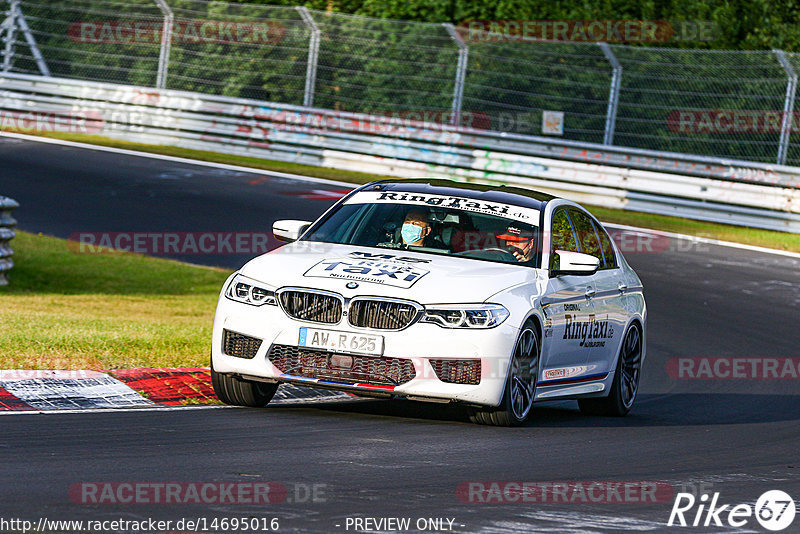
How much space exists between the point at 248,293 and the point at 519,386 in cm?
175

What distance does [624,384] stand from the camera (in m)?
10.4

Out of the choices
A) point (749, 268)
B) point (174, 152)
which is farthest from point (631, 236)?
point (174, 152)

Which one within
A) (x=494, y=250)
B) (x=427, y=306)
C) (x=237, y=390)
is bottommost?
(x=237, y=390)

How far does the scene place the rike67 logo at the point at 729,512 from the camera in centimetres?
619

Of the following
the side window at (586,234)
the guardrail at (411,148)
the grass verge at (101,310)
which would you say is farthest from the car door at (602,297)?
the guardrail at (411,148)

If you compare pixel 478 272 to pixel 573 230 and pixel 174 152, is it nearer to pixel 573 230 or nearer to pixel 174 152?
pixel 573 230

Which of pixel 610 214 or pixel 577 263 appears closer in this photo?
pixel 577 263

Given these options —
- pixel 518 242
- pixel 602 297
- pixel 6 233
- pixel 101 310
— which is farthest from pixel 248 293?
pixel 6 233

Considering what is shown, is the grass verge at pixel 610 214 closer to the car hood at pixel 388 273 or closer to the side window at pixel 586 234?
the side window at pixel 586 234

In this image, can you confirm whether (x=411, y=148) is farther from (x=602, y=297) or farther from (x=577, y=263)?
(x=577, y=263)

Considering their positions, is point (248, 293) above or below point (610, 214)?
above

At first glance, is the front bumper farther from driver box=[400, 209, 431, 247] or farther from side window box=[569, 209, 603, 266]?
side window box=[569, 209, 603, 266]

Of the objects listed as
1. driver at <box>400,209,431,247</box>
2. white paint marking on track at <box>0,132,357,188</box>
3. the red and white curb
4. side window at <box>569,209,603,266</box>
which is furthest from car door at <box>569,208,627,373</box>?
white paint marking on track at <box>0,132,357,188</box>

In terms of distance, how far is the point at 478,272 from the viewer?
866 cm
